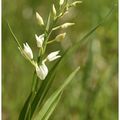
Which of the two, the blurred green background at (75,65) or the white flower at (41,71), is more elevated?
the white flower at (41,71)

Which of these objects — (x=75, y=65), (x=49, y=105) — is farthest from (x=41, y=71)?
(x=75, y=65)

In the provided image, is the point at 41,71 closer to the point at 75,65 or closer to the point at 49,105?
the point at 49,105

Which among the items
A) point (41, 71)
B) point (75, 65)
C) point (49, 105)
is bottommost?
point (75, 65)

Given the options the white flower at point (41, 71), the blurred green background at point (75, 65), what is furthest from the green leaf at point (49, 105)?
the blurred green background at point (75, 65)

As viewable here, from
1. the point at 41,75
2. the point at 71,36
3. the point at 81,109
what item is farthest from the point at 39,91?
the point at 71,36

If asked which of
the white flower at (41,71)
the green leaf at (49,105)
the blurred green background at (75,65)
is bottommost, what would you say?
the blurred green background at (75,65)

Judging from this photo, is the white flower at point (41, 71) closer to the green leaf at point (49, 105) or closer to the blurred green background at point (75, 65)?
the green leaf at point (49, 105)

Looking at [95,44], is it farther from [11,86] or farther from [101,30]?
[11,86]

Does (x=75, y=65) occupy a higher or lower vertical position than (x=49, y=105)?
lower

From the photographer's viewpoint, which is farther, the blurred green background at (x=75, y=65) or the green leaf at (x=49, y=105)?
the blurred green background at (x=75, y=65)
